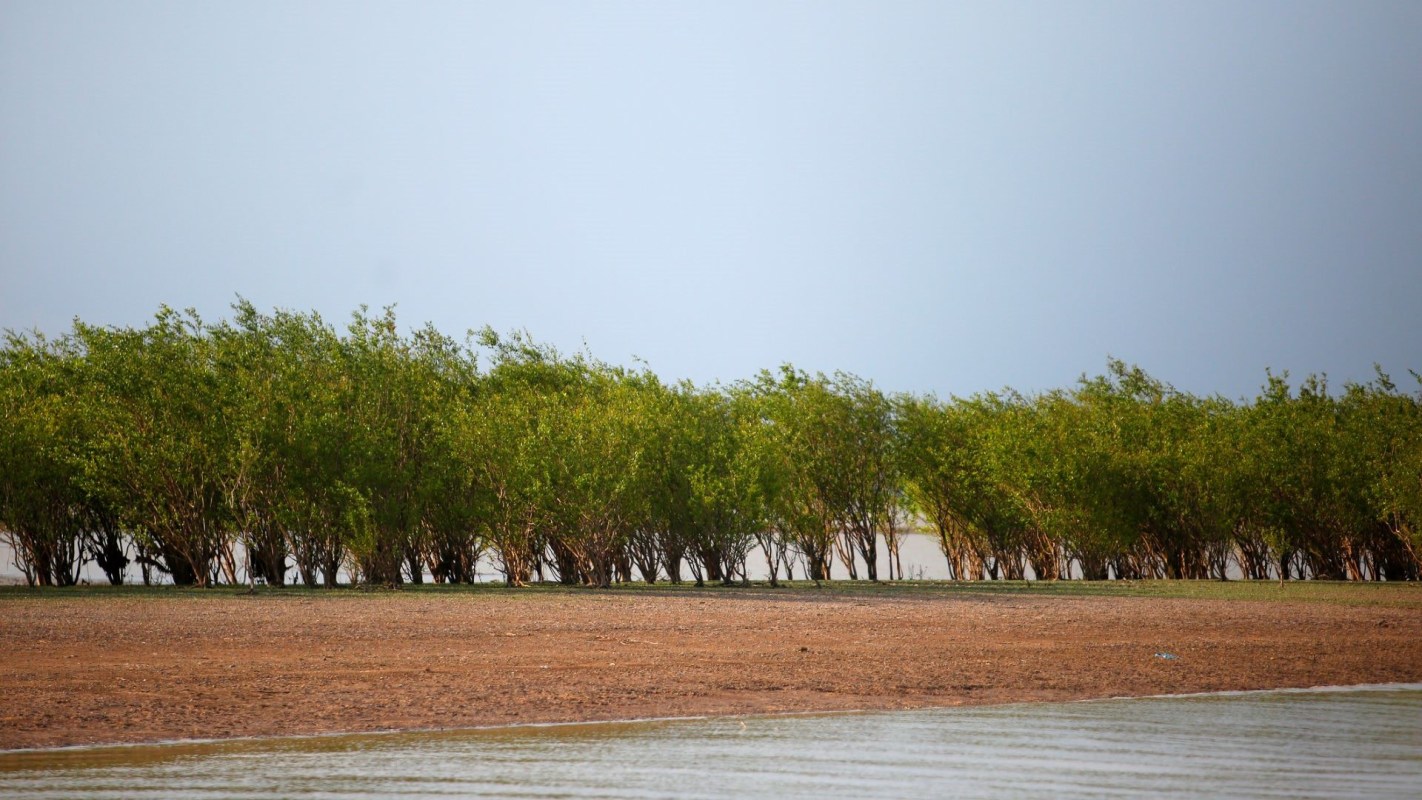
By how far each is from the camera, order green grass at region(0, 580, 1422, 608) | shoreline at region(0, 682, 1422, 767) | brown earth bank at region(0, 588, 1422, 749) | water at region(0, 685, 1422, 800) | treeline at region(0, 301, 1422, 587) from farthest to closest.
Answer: treeline at region(0, 301, 1422, 587), green grass at region(0, 580, 1422, 608), brown earth bank at region(0, 588, 1422, 749), shoreline at region(0, 682, 1422, 767), water at region(0, 685, 1422, 800)

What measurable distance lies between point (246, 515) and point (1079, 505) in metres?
21.4

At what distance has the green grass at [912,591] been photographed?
28.4 m

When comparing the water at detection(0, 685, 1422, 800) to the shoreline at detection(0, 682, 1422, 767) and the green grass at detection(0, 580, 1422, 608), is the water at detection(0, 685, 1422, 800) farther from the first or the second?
the green grass at detection(0, 580, 1422, 608)

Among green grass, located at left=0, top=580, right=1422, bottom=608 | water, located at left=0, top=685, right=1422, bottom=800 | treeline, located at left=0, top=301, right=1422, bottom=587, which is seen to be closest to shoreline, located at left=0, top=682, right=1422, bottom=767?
water, located at left=0, top=685, right=1422, bottom=800

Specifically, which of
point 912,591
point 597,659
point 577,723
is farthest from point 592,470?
point 577,723

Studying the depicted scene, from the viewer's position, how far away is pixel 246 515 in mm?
31875

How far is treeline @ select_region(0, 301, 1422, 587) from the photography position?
31.7 meters

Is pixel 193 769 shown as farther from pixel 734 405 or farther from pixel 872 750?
pixel 734 405

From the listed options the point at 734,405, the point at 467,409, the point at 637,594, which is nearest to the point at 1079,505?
the point at 734,405

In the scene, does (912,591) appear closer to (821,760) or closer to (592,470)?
(592,470)

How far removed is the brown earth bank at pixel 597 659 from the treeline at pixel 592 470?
7.03 m

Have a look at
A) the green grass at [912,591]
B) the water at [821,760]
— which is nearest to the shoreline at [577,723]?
the water at [821,760]

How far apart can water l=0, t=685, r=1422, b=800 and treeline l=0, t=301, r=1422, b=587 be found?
2058 centimetres

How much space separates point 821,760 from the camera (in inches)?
395
